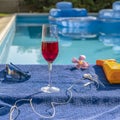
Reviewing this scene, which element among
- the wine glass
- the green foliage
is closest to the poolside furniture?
the green foliage

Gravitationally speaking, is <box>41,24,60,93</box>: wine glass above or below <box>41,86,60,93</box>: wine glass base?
above

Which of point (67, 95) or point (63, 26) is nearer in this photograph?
point (67, 95)

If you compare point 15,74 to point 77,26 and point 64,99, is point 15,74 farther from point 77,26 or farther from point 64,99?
point 77,26

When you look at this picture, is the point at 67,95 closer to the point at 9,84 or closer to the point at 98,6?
the point at 9,84

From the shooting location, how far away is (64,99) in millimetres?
1474

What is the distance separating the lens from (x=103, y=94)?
1.52 m

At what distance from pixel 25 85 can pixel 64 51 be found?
15.7 feet

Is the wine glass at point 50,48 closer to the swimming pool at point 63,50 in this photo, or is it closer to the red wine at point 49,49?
the red wine at point 49,49

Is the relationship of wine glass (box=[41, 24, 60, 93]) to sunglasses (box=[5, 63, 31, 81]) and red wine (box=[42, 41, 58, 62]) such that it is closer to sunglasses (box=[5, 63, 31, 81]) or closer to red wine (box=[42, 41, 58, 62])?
red wine (box=[42, 41, 58, 62])

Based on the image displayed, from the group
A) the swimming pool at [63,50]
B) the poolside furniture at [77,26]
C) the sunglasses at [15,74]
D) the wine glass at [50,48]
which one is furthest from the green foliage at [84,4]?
the wine glass at [50,48]

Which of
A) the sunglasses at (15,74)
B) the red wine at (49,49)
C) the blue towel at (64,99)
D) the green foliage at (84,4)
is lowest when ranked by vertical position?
the green foliage at (84,4)

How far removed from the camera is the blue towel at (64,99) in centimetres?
134

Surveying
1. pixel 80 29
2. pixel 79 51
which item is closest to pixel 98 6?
pixel 80 29

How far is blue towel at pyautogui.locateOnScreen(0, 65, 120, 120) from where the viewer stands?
1.34 meters
